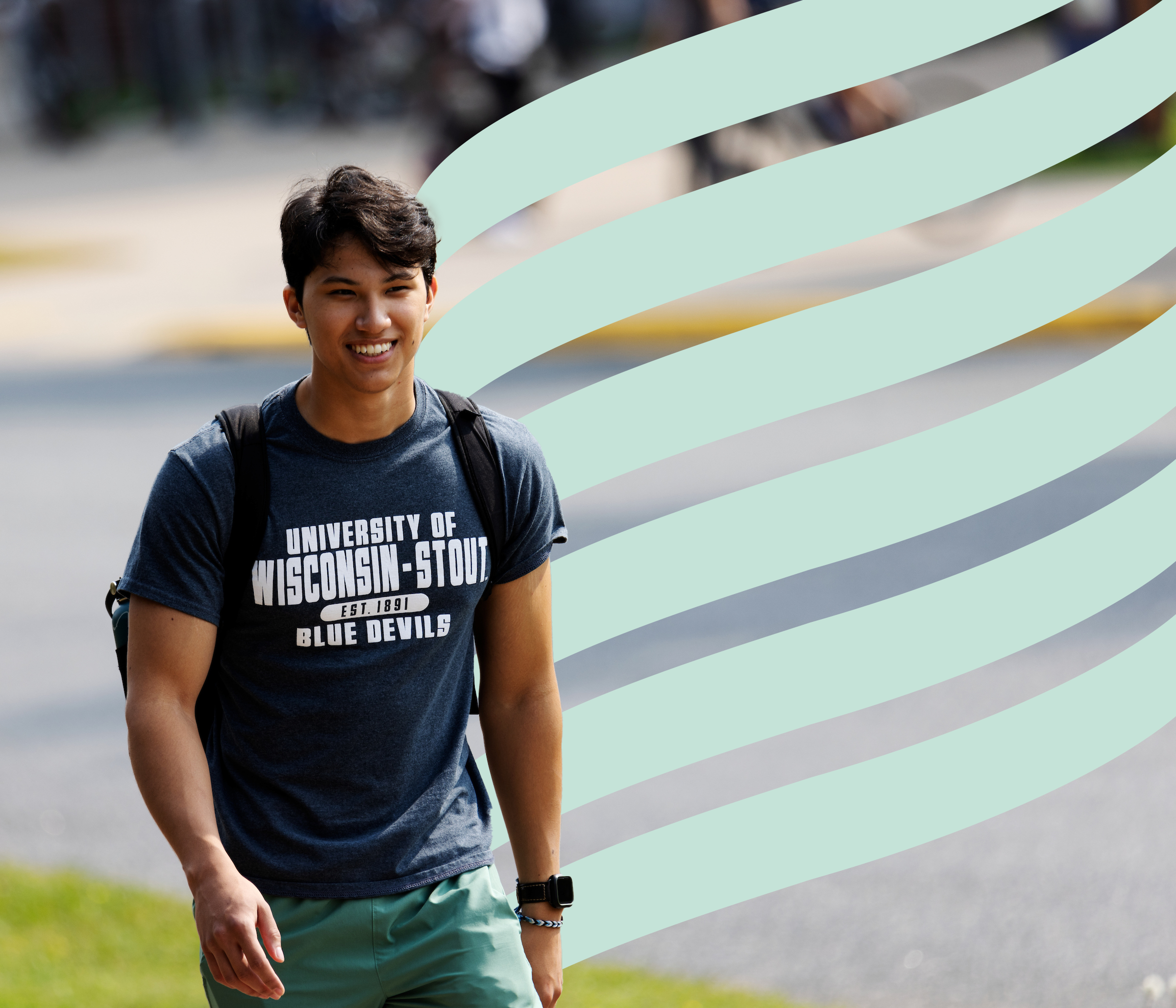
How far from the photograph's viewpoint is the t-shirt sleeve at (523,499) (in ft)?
8.01

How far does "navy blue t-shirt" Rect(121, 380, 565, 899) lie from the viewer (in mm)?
2312

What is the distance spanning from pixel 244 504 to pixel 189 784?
0.37m

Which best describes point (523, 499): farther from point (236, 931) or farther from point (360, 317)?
point (236, 931)

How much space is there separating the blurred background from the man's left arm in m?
1.07

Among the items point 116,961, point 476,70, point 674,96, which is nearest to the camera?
point 674,96

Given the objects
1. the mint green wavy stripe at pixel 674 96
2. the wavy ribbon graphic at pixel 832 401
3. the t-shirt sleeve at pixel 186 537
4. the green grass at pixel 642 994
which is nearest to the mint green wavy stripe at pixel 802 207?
the wavy ribbon graphic at pixel 832 401

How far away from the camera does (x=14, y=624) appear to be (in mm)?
7094

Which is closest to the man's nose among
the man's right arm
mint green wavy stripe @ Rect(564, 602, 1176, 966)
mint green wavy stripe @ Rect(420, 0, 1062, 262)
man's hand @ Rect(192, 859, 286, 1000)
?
the man's right arm

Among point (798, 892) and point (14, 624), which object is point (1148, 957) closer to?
point (798, 892)

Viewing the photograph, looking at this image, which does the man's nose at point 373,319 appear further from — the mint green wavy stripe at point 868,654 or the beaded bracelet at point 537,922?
the mint green wavy stripe at point 868,654

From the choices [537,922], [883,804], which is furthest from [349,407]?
[883,804]

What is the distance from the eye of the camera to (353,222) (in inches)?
89.2

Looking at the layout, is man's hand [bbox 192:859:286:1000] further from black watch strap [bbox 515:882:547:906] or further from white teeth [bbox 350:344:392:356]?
white teeth [bbox 350:344:392:356]

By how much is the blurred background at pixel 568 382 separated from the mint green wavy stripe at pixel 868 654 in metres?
0.31
